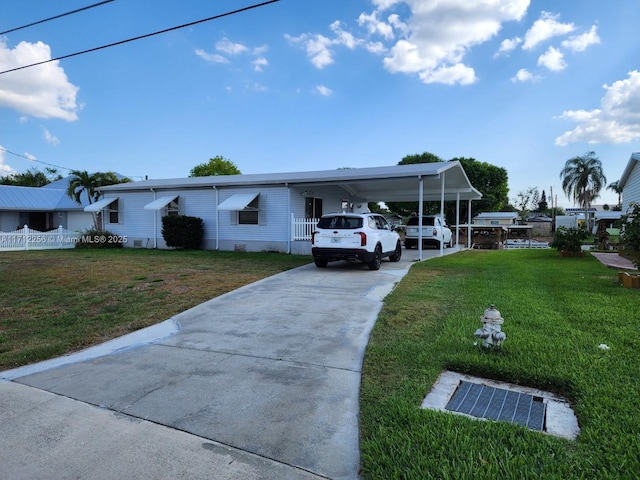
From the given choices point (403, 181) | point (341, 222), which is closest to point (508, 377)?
point (341, 222)

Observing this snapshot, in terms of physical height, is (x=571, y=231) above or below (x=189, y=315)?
above

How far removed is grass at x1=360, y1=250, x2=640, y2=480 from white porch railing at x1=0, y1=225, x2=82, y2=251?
2110 centimetres

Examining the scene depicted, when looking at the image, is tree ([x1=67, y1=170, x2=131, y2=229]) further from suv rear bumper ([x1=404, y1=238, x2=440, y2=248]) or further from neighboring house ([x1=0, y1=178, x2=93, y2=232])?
suv rear bumper ([x1=404, y1=238, x2=440, y2=248])

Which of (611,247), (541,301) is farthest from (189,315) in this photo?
(611,247)

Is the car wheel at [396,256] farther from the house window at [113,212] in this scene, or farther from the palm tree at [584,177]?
the palm tree at [584,177]

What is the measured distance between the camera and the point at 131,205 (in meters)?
20.1

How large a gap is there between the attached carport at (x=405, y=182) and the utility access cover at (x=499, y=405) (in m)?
9.84

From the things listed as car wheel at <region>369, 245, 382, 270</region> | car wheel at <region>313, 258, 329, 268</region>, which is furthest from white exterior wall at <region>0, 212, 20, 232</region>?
car wheel at <region>369, 245, 382, 270</region>

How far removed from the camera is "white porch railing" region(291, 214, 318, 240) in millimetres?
15648

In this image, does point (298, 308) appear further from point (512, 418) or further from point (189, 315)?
point (512, 418)

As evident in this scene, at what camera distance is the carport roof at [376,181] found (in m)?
13.5

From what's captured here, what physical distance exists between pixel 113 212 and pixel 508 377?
21.8m

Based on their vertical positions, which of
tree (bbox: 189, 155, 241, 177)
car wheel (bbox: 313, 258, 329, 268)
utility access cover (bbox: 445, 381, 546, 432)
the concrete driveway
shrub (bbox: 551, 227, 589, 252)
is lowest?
the concrete driveway

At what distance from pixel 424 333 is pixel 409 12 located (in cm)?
1061
